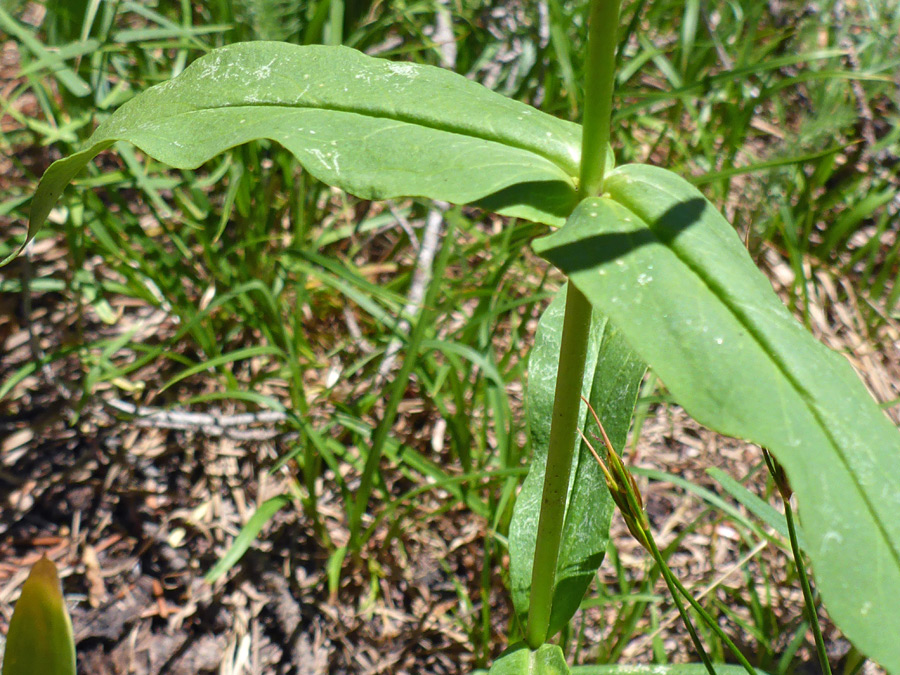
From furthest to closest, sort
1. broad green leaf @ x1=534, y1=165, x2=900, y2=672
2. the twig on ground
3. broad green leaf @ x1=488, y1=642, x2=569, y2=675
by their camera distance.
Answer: the twig on ground < broad green leaf @ x1=488, y1=642, x2=569, y2=675 < broad green leaf @ x1=534, y1=165, x2=900, y2=672

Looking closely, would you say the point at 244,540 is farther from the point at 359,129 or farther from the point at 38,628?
the point at 359,129

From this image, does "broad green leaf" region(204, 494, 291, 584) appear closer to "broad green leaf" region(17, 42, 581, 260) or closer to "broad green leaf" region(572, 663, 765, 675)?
"broad green leaf" region(572, 663, 765, 675)

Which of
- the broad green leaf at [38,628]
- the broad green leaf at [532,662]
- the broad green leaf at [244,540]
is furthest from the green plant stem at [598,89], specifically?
the broad green leaf at [244,540]

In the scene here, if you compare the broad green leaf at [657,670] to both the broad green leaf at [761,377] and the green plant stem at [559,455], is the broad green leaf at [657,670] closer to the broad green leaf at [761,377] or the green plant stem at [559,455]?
the green plant stem at [559,455]

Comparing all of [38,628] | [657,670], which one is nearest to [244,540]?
[38,628]

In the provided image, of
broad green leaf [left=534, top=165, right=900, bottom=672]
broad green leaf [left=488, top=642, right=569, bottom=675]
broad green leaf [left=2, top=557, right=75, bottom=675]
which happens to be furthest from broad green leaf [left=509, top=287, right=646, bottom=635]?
broad green leaf [left=2, top=557, right=75, bottom=675]

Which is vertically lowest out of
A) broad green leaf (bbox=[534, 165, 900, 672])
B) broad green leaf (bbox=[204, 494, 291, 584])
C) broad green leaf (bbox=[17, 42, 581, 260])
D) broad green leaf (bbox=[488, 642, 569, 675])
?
broad green leaf (bbox=[204, 494, 291, 584])
